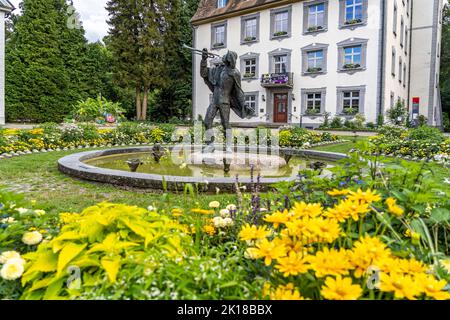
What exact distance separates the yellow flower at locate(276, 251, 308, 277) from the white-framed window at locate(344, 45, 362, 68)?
23886 millimetres

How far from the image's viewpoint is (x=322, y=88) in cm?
2423

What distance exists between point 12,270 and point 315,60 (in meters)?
25.3

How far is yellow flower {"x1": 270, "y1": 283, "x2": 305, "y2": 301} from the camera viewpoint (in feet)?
4.00

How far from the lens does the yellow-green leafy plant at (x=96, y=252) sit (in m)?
1.38

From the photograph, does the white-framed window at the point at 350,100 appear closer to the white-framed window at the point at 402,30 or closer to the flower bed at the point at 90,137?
the white-framed window at the point at 402,30

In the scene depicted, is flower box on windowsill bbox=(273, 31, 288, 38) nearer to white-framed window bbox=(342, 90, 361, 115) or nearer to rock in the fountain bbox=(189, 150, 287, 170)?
white-framed window bbox=(342, 90, 361, 115)

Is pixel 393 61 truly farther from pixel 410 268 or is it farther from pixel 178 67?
pixel 410 268

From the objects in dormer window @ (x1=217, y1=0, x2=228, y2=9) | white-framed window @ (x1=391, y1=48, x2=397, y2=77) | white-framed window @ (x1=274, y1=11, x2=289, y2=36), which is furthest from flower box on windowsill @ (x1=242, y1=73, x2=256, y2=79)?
white-framed window @ (x1=391, y1=48, x2=397, y2=77)

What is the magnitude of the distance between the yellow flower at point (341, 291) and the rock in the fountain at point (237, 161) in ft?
20.0

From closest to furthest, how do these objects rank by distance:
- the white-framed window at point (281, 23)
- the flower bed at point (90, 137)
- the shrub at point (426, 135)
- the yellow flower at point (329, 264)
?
the yellow flower at point (329, 264), the flower bed at point (90, 137), the shrub at point (426, 135), the white-framed window at point (281, 23)

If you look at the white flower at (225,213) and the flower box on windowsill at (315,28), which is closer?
the white flower at (225,213)

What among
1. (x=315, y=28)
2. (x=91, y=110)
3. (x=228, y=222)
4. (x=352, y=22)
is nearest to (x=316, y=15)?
(x=315, y=28)

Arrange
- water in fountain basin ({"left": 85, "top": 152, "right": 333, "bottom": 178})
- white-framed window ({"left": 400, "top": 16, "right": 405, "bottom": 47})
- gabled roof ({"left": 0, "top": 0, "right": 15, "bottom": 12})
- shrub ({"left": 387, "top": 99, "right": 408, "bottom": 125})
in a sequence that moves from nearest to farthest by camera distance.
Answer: water in fountain basin ({"left": 85, "top": 152, "right": 333, "bottom": 178})
shrub ({"left": 387, "top": 99, "right": 408, "bottom": 125})
gabled roof ({"left": 0, "top": 0, "right": 15, "bottom": 12})
white-framed window ({"left": 400, "top": 16, "right": 405, "bottom": 47})

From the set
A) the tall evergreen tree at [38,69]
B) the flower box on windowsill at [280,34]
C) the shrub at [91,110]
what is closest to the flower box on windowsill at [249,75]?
the flower box on windowsill at [280,34]
